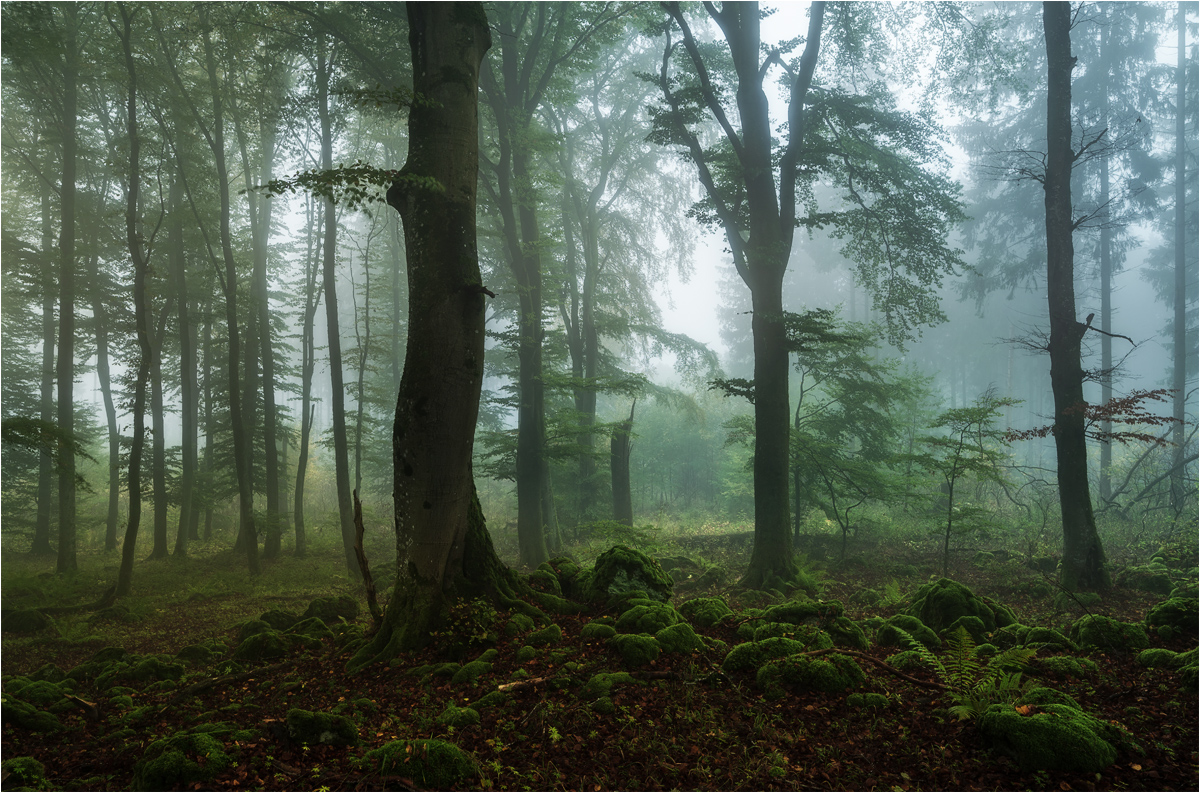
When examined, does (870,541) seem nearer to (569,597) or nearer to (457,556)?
(569,597)

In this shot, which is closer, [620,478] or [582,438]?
[582,438]

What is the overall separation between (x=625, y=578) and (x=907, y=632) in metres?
2.83

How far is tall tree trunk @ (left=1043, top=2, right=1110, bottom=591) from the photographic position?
8.44 m

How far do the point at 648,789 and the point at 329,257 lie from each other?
41.5 ft

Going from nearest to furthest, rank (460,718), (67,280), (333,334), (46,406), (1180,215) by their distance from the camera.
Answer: (460,718) → (67,280) → (333,334) → (46,406) → (1180,215)

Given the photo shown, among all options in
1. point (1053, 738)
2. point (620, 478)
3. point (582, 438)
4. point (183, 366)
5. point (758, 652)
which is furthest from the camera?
point (620, 478)

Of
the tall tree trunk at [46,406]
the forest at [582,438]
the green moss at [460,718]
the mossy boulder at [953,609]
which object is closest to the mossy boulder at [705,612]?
the forest at [582,438]

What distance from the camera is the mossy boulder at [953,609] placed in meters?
6.33

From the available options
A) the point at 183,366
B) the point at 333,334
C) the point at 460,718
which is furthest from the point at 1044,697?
the point at 183,366

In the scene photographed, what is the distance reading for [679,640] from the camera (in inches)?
Answer: 199

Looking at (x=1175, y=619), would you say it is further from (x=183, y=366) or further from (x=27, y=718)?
(x=183, y=366)

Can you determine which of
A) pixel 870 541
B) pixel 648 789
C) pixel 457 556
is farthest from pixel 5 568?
pixel 870 541

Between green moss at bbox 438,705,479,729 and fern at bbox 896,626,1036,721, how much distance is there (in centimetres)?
301

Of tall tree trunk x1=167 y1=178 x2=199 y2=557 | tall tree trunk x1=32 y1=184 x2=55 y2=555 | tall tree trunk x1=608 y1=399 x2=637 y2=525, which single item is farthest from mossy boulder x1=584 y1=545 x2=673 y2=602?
tall tree trunk x1=32 y1=184 x2=55 y2=555
